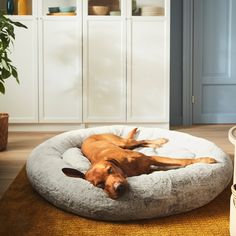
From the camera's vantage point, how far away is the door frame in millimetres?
4633

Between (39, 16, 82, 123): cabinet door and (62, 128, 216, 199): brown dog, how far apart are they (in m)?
1.32

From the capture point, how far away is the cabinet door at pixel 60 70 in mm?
4180

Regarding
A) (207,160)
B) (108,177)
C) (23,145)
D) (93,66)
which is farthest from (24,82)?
(108,177)

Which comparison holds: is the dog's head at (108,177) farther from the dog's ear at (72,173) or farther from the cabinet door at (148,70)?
the cabinet door at (148,70)

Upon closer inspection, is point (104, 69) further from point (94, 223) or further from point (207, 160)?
point (94, 223)

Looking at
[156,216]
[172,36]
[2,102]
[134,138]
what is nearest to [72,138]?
[134,138]

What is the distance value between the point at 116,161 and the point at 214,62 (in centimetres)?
290

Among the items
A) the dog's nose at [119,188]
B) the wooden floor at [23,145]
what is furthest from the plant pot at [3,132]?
the dog's nose at [119,188]

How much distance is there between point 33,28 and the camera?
417 cm

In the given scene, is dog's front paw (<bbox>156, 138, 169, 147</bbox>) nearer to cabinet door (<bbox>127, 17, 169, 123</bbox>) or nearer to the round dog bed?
the round dog bed

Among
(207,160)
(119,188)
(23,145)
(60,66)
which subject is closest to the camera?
(119,188)

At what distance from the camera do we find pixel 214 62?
4.75 metres

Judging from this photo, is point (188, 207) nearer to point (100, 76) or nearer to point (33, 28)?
point (100, 76)

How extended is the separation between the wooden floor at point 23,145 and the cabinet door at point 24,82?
19 centimetres
